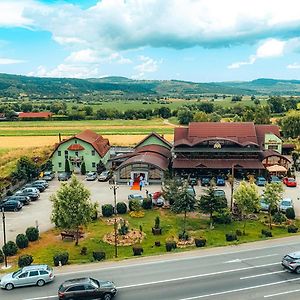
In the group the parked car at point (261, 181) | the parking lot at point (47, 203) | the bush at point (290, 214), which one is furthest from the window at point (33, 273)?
the parked car at point (261, 181)

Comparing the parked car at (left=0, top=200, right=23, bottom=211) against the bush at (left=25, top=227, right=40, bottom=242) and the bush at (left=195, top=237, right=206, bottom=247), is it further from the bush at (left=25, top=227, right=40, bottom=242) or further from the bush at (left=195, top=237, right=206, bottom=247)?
the bush at (left=195, top=237, right=206, bottom=247)

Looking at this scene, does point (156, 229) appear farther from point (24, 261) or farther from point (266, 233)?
point (24, 261)

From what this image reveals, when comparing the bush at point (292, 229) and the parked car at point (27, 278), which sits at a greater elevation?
the parked car at point (27, 278)

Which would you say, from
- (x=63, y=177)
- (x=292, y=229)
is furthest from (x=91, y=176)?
(x=292, y=229)

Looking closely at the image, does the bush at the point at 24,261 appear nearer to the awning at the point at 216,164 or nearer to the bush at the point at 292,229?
the bush at the point at 292,229

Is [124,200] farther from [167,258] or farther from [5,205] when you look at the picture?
[167,258]

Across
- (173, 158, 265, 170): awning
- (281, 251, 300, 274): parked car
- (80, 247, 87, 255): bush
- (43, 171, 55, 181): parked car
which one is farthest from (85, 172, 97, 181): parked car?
(281, 251, 300, 274): parked car
